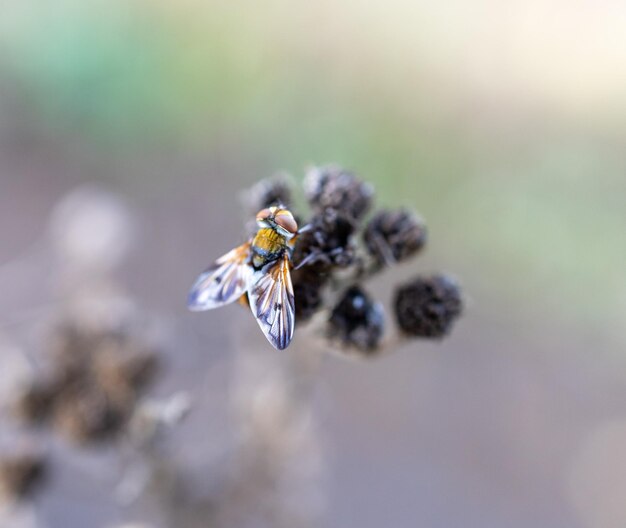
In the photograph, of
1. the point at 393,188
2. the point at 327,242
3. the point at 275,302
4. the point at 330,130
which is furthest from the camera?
the point at 330,130

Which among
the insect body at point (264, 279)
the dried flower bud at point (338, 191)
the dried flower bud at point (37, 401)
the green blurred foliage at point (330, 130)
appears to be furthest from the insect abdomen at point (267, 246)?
the green blurred foliage at point (330, 130)

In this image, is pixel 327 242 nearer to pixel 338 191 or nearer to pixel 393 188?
pixel 338 191

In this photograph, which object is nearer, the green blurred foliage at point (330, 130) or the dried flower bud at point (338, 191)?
the dried flower bud at point (338, 191)

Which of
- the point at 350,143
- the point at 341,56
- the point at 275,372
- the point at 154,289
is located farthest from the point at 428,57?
the point at 275,372

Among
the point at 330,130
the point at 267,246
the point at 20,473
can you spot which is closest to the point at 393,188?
the point at 330,130

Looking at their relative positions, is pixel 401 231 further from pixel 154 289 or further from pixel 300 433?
pixel 154 289

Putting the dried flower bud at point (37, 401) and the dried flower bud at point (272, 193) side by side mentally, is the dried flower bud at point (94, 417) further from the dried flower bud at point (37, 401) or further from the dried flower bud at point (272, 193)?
the dried flower bud at point (272, 193)
